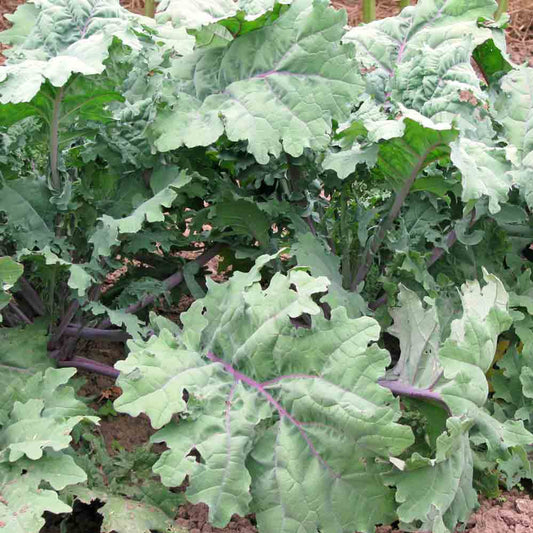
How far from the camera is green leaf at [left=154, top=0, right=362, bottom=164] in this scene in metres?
1.97

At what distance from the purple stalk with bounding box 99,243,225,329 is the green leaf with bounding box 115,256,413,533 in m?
0.51

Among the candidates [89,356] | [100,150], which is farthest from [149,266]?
[100,150]

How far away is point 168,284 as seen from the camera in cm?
245

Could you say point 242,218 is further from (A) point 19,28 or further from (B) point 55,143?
(A) point 19,28

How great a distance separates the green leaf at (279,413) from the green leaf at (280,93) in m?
0.36

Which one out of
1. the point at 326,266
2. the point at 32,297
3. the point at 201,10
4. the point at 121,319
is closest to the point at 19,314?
the point at 32,297

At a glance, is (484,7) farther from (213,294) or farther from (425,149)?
(213,294)

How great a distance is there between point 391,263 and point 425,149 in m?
0.39

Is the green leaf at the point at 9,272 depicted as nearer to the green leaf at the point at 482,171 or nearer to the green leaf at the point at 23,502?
the green leaf at the point at 23,502

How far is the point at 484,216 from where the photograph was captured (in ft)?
7.95

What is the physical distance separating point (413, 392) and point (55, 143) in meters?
1.16

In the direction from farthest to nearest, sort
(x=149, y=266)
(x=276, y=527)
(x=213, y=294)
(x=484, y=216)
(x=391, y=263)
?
1. (x=149, y=266)
2. (x=484, y=216)
3. (x=391, y=263)
4. (x=213, y=294)
5. (x=276, y=527)

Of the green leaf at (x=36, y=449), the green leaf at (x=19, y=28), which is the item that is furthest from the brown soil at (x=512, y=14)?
the green leaf at (x=36, y=449)

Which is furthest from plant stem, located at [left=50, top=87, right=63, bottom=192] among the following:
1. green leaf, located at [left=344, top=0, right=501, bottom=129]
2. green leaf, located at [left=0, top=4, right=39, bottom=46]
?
green leaf, located at [left=344, top=0, right=501, bottom=129]
